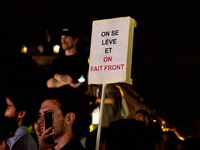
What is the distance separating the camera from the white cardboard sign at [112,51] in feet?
17.1

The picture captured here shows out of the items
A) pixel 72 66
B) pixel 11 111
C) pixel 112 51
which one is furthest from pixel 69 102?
pixel 72 66

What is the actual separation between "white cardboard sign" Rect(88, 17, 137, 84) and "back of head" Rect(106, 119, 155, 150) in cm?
110

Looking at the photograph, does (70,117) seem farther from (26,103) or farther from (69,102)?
(26,103)

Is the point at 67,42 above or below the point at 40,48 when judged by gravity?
above

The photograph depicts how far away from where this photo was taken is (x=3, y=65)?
31.9 meters

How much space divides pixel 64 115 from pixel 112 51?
38.1 inches

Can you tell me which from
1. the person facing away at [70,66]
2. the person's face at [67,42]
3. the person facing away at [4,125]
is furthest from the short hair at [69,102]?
the person's face at [67,42]

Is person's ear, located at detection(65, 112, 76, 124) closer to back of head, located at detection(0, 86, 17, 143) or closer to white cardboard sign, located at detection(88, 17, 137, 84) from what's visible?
white cardboard sign, located at detection(88, 17, 137, 84)

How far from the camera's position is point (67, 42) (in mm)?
7660

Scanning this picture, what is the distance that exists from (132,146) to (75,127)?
3.82 feet

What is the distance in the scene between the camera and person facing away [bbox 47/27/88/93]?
24.4 ft

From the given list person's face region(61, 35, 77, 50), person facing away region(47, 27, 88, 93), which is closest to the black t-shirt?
person facing away region(47, 27, 88, 93)

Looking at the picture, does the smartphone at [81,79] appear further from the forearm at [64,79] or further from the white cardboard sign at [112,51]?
the white cardboard sign at [112,51]

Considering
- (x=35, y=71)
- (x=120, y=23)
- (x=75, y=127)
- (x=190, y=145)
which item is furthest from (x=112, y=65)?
(x=35, y=71)
